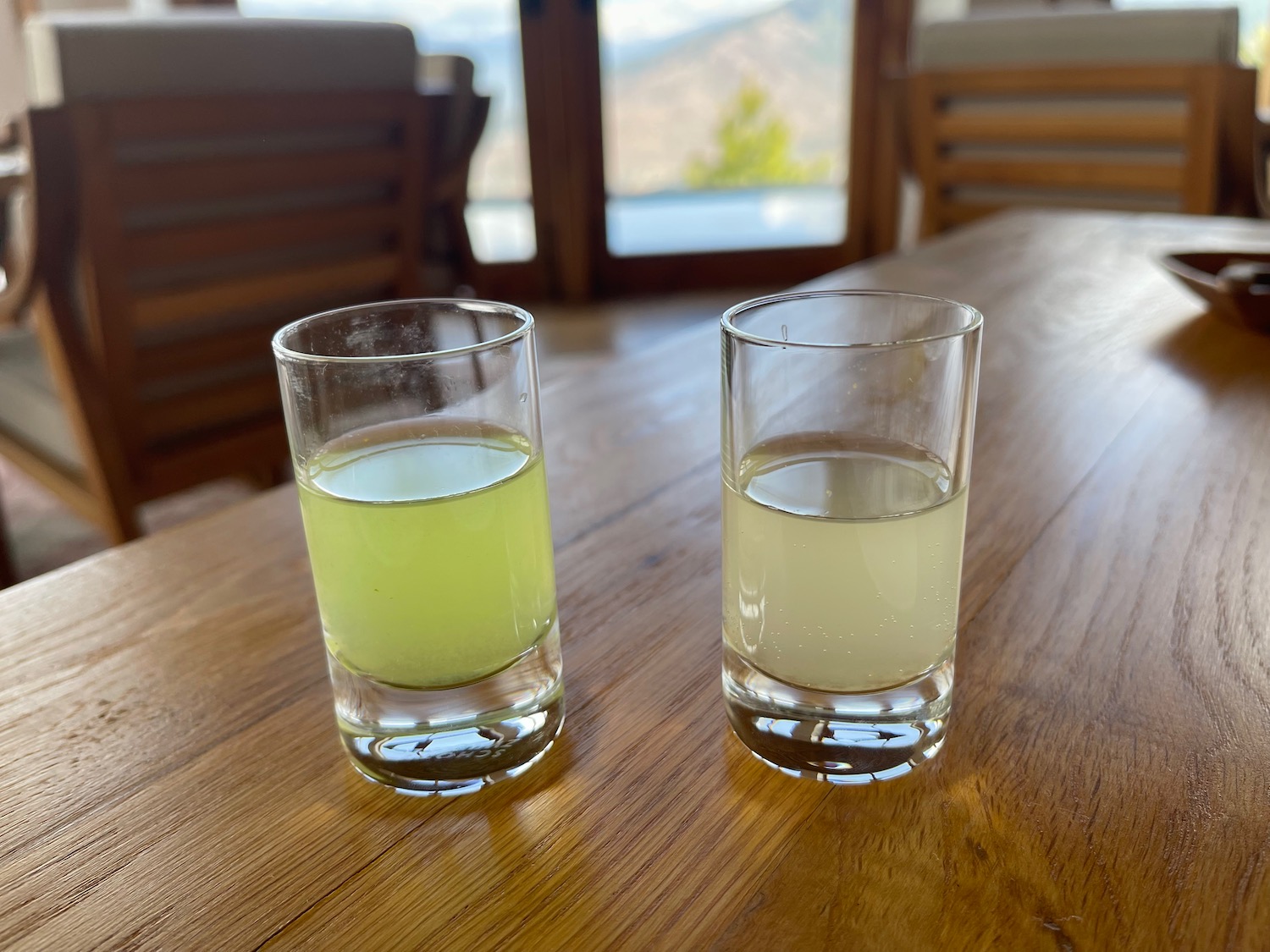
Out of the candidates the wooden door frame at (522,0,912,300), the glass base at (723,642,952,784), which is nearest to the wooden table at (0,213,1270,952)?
the glass base at (723,642,952,784)

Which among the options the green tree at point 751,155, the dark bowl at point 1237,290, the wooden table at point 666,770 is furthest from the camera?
the green tree at point 751,155

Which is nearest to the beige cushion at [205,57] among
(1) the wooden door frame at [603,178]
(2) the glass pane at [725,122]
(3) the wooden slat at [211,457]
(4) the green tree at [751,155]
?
(3) the wooden slat at [211,457]

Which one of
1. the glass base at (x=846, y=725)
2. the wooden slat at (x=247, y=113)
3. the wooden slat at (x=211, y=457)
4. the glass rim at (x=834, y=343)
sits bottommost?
the wooden slat at (x=211, y=457)

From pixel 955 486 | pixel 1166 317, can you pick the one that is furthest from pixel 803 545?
pixel 1166 317

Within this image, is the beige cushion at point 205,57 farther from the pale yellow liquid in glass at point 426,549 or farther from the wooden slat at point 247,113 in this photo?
the pale yellow liquid in glass at point 426,549

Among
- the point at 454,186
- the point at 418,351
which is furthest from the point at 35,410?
the point at 418,351

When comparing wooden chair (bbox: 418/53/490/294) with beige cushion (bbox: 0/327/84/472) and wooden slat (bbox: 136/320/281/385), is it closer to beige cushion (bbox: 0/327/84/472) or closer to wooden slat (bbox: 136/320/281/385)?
wooden slat (bbox: 136/320/281/385)

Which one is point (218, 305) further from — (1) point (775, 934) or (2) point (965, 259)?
(1) point (775, 934)
